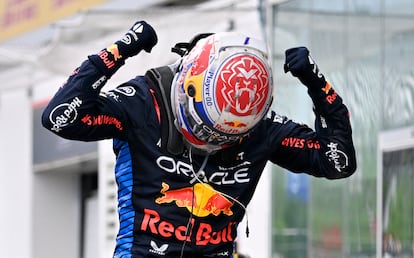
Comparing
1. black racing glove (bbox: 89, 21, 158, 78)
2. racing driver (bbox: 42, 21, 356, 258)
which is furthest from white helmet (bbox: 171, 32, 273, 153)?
black racing glove (bbox: 89, 21, 158, 78)

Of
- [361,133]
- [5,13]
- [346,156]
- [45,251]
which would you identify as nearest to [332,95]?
[346,156]

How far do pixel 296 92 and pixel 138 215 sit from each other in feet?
26.5

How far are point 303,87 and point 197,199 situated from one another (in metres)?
7.81

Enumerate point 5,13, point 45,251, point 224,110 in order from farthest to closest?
point 45,251 → point 5,13 → point 224,110

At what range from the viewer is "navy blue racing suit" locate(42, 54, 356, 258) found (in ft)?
15.9

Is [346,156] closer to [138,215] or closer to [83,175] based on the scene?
[138,215]

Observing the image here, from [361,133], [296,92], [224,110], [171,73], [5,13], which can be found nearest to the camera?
[224,110]

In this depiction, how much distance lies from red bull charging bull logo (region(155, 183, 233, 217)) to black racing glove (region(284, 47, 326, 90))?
0.56 metres

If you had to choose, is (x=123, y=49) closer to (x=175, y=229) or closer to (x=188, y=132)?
(x=188, y=132)

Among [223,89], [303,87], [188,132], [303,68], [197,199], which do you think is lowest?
[197,199]

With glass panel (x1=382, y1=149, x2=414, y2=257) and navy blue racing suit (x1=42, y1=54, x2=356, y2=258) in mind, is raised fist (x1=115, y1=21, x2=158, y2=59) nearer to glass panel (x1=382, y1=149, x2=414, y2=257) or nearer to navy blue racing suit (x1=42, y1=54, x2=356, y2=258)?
navy blue racing suit (x1=42, y1=54, x2=356, y2=258)

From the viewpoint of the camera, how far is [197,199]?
4.93 metres

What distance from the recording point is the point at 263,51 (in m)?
4.83

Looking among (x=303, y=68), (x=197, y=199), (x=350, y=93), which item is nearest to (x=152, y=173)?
(x=197, y=199)
